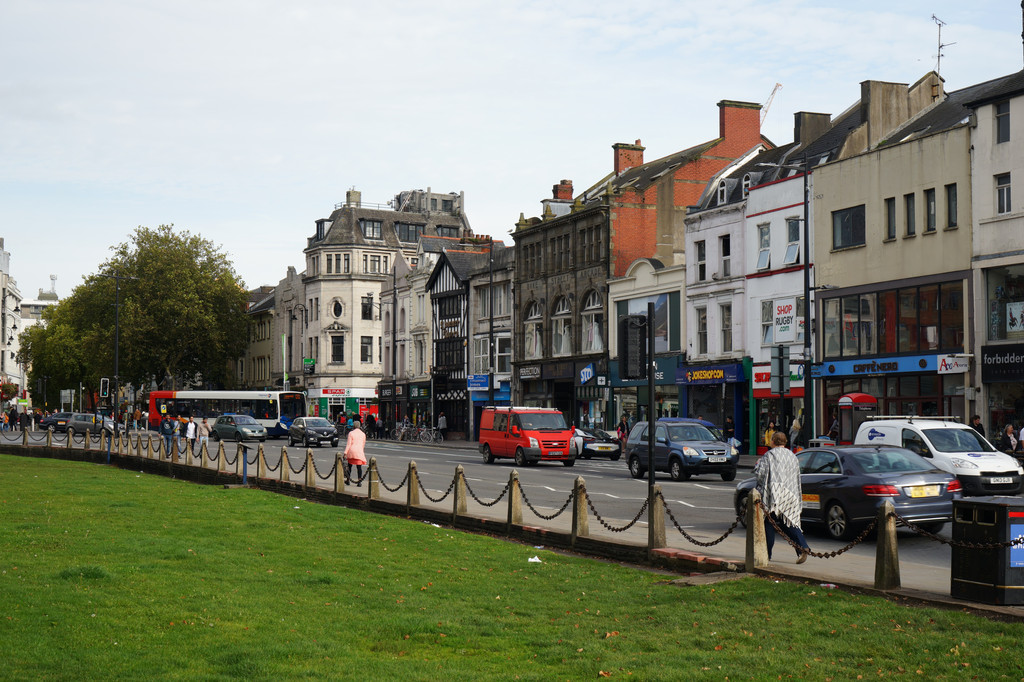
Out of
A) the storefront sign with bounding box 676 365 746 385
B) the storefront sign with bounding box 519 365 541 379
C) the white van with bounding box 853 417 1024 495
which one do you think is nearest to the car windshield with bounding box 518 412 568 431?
the storefront sign with bounding box 676 365 746 385

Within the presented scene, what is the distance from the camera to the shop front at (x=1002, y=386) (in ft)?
117

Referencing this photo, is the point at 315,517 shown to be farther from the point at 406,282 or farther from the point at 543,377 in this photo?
the point at 406,282

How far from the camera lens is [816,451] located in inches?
746

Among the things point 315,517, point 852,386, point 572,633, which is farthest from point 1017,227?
point 572,633

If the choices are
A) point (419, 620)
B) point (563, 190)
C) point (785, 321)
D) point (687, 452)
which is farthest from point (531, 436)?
point (563, 190)

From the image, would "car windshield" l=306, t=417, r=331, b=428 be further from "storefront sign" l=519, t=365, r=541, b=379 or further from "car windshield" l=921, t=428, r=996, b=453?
"car windshield" l=921, t=428, r=996, b=453

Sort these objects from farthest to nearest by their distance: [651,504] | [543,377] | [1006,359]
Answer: [543,377] → [1006,359] → [651,504]

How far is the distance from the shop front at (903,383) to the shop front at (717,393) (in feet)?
17.7

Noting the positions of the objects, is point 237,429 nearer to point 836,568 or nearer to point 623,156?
point 623,156

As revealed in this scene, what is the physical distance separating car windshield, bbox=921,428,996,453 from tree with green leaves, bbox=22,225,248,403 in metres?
72.3

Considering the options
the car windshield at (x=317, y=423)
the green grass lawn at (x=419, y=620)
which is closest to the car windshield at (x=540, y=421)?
the car windshield at (x=317, y=423)

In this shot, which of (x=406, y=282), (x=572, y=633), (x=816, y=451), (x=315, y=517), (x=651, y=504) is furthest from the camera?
(x=406, y=282)

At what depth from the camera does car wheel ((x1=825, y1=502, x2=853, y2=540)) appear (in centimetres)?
1769

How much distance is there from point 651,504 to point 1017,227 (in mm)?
25824
